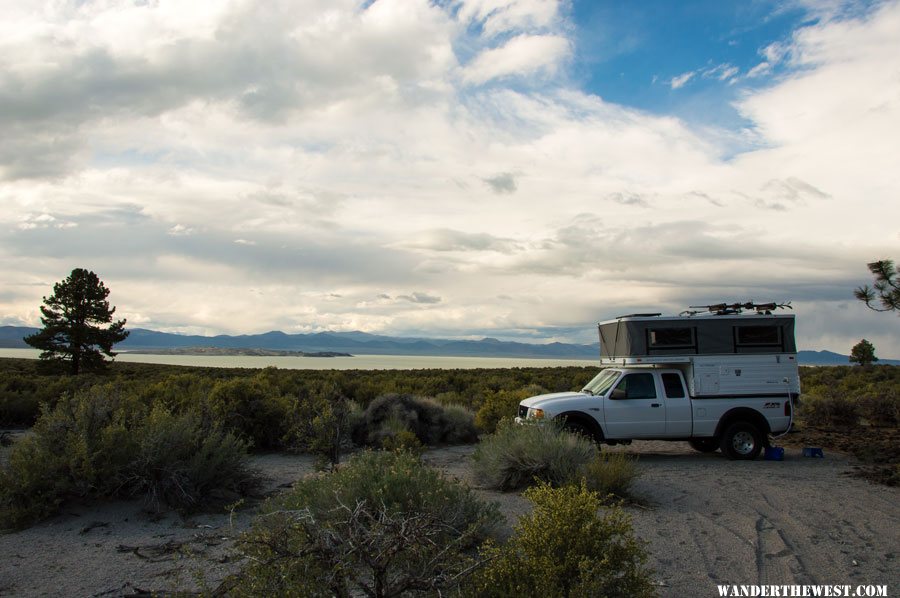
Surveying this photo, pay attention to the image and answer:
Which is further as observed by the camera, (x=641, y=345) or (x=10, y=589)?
(x=641, y=345)

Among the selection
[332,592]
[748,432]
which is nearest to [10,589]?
[332,592]

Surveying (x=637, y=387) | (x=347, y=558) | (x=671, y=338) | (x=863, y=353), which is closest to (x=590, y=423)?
(x=637, y=387)

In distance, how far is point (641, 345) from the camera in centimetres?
1259

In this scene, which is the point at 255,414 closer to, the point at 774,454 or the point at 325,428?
the point at 325,428

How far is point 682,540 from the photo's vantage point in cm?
704

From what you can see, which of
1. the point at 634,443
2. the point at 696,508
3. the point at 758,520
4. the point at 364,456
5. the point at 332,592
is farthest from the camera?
the point at 634,443

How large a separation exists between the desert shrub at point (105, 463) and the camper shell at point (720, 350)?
25.6 ft

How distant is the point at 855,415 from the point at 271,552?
18.7m

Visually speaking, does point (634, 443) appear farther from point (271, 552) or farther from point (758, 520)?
point (271, 552)

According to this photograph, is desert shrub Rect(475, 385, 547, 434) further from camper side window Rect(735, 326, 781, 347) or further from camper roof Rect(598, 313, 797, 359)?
camper side window Rect(735, 326, 781, 347)

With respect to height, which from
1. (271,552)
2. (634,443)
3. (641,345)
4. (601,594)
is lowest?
(634,443)

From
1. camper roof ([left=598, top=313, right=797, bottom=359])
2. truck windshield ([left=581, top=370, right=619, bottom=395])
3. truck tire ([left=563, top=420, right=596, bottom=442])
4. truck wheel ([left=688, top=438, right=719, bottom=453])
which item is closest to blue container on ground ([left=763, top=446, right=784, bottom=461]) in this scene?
truck wheel ([left=688, top=438, right=719, bottom=453])

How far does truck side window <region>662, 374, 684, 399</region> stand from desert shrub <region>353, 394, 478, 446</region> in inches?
233

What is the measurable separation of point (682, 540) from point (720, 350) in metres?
6.56
